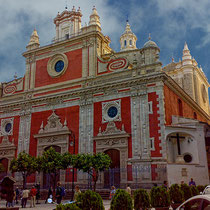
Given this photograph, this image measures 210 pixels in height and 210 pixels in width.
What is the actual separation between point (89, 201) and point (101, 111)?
16.8 m

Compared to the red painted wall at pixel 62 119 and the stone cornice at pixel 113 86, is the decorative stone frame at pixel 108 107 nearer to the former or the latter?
the stone cornice at pixel 113 86

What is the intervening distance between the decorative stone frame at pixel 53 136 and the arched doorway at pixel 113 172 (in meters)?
4.36

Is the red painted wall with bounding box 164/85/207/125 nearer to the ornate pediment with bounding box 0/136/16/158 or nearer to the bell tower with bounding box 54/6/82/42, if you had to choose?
the bell tower with bounding box 54/6/82/42

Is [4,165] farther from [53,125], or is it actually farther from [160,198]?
[160,198]

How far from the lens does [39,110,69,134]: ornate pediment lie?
27517 mm

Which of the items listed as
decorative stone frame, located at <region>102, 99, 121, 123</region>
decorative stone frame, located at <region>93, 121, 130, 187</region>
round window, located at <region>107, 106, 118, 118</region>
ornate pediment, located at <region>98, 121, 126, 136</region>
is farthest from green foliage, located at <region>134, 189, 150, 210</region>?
round window, located at <region>107, 106, 118, 118</region>

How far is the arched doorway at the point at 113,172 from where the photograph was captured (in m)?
23.5

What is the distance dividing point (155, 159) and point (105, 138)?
15.9 feet

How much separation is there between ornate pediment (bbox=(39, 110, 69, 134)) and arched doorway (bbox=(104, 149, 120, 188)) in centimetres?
559

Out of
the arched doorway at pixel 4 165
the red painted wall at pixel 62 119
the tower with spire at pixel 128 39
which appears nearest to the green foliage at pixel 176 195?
the red painted wall at pixel 62 119

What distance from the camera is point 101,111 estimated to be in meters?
26.0

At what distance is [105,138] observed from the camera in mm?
24781

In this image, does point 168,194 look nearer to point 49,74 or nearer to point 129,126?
point 129,126

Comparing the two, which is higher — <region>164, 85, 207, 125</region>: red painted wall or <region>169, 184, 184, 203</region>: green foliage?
<region>164, 85, 207, 125</region>: red painted wall
